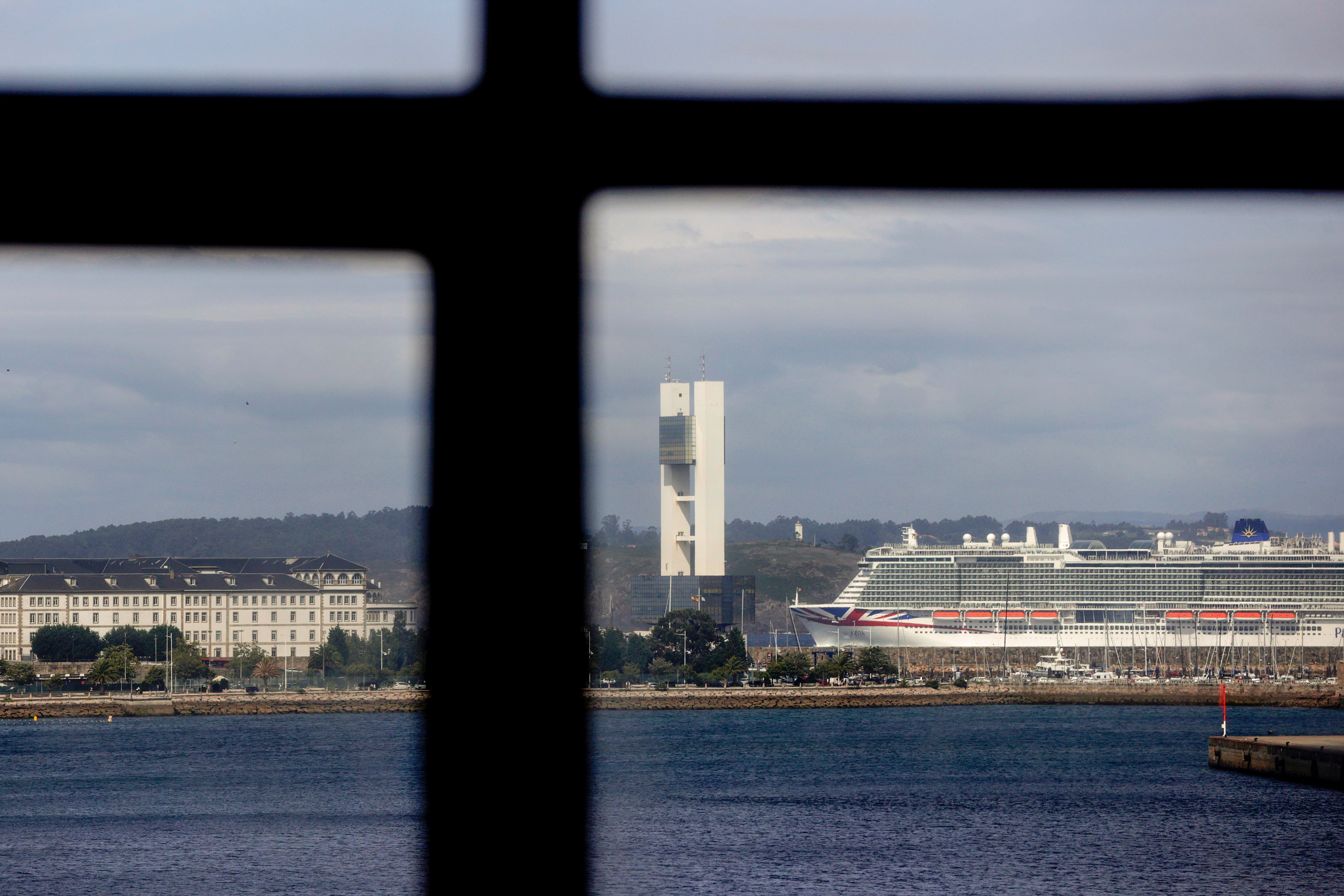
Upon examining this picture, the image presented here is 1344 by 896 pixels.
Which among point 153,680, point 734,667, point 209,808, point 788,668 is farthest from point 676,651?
point 209,808

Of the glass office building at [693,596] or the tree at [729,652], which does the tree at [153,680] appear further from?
the glass office building at [693,596]

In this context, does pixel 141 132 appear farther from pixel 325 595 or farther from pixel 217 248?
pixel 325 595

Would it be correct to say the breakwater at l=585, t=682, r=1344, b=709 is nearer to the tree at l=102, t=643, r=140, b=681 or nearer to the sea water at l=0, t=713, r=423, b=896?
the sea water at l=0, t=713, r=423, b=896

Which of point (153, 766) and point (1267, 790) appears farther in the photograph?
point (153, 766)

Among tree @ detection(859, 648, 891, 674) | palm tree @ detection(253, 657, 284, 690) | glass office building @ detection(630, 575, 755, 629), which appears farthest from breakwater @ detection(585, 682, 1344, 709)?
glass office building @ detection(630, 575, 755, 629)

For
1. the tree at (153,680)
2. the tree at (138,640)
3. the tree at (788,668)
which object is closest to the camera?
the tree at (153,680)

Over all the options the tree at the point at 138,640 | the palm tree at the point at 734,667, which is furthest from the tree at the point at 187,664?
the palm tree at the point at 734,667

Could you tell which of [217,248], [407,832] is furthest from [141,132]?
[407,832]
